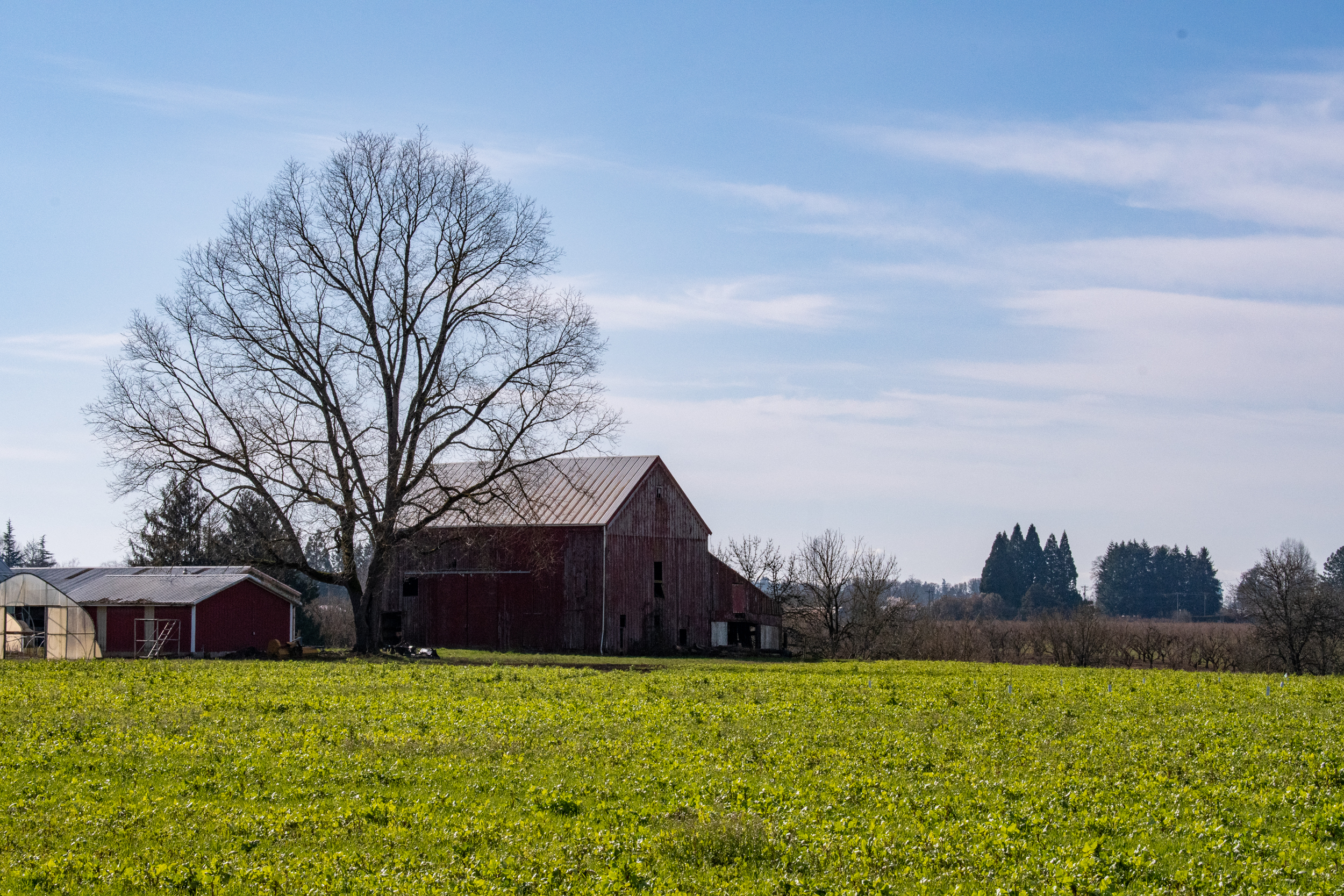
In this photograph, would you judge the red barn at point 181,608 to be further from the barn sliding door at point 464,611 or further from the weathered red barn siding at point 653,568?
the weathered red barn siding at point 653,568

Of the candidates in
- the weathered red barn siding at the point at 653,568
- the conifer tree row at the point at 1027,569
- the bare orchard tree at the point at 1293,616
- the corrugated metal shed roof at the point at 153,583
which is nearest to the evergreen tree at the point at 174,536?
the corrugated metal shed roof at the point at 153,583

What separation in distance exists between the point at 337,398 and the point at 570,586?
13.6 m

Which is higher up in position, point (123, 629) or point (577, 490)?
point (577, 490)

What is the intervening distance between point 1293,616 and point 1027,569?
103m

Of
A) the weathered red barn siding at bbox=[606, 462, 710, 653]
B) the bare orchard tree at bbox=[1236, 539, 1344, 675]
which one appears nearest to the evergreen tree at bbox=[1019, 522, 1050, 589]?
the bare orchard tree at bbox=[1236, 539, 1344, 675]

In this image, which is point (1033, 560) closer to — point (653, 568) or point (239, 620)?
point (653, 568)

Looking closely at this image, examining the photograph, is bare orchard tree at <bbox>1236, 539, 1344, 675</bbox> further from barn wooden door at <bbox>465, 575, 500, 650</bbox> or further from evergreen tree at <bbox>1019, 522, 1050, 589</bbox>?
evergreen tree at <bbox>1019, 522, 1050, 589</bbox>

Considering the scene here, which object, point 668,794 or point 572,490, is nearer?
point 668,794

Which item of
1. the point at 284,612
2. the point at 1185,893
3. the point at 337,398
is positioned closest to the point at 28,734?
the point at 1185,893

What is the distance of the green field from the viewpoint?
10180 millimetres

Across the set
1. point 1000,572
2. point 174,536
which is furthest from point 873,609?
point 1000,572

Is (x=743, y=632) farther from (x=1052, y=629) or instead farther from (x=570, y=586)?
(x=1052, y=629)

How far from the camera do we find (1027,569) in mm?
158250

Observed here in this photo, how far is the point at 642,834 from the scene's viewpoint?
1137 centimetres
